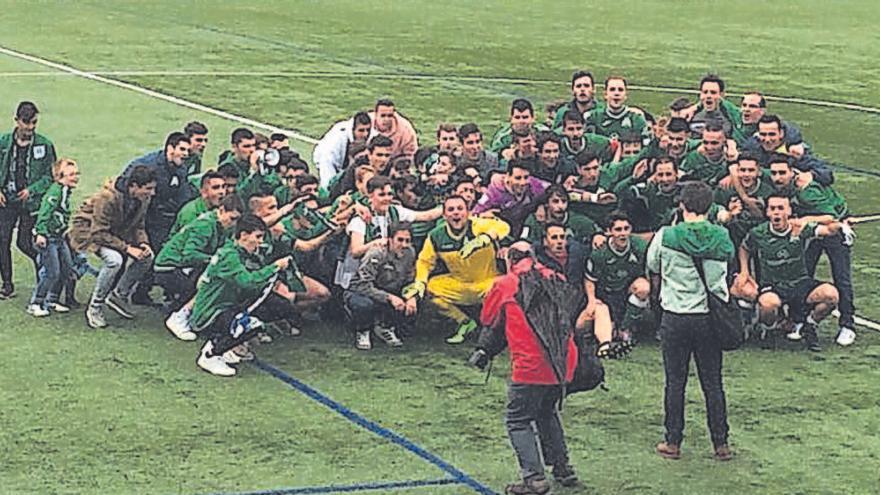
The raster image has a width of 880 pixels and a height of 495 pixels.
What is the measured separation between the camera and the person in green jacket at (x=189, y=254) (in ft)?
44.5

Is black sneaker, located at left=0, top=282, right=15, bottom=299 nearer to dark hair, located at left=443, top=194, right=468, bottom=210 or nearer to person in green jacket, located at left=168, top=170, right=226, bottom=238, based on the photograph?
person in green jacket, located at left=168, top=170, right=226, bottom=238

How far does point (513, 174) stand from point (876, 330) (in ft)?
10.6

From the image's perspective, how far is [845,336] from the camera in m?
14.1

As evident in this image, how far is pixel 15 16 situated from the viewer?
3422 cm

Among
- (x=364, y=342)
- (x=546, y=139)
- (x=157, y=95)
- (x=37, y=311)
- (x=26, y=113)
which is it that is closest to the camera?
(x=364, y=342)

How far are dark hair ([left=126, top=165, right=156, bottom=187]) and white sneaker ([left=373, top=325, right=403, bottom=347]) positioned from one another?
2.13 meters

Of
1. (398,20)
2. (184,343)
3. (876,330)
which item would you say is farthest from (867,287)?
(398,20)

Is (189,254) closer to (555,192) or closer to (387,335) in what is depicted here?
(387,335)

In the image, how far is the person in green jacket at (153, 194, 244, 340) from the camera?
1355cm

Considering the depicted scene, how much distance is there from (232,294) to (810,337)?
4.55 meters

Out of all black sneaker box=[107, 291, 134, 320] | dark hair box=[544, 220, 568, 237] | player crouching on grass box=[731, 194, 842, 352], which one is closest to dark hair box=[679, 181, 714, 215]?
dark hair box=[544, 220, 568, 237]

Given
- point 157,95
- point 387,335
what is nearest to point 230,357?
point 387,335

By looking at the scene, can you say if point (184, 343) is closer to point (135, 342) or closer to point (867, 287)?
Result: point (135, 342)

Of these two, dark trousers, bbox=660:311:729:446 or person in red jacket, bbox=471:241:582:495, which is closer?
person in red jacket, bbox=471:241:582:495
